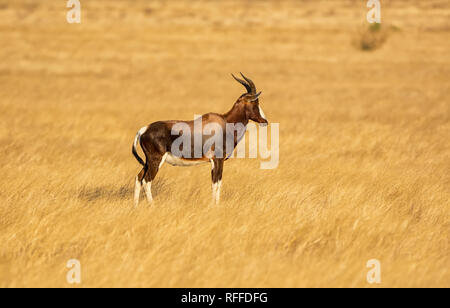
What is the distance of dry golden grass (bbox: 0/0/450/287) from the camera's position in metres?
6.41

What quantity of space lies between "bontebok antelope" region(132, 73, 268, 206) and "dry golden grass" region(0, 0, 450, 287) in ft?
1.88

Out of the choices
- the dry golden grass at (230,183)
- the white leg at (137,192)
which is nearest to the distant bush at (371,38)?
the dry golden grass at (230,183)

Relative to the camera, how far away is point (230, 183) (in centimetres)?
1007

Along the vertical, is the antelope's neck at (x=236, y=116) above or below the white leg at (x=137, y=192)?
above

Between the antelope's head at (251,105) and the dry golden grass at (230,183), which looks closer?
the dry golden grass at (230,183)

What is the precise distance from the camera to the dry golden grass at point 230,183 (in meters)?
6.41

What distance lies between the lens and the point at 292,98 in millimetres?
23812

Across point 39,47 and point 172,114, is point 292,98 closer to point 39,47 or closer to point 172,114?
point 172,114

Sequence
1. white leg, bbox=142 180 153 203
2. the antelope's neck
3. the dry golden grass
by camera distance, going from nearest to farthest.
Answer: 1. the dry golden grass
2. white leg, bbox=142 180 153 203
3. the antelope's neck

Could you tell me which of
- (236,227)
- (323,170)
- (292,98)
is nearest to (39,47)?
(292,98)

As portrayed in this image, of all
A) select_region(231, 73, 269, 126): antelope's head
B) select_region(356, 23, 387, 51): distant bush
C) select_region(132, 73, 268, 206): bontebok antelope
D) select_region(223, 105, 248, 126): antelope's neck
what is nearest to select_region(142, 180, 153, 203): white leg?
select_region(132, 73, 268, 206): bontebok antelope

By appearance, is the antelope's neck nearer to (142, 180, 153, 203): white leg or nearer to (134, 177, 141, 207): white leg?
(142, 180, 153, 203): white leg

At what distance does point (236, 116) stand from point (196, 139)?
26.2 inches

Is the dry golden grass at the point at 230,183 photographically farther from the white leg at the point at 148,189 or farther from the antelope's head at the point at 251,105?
the antelope's head at the point at 251,105
